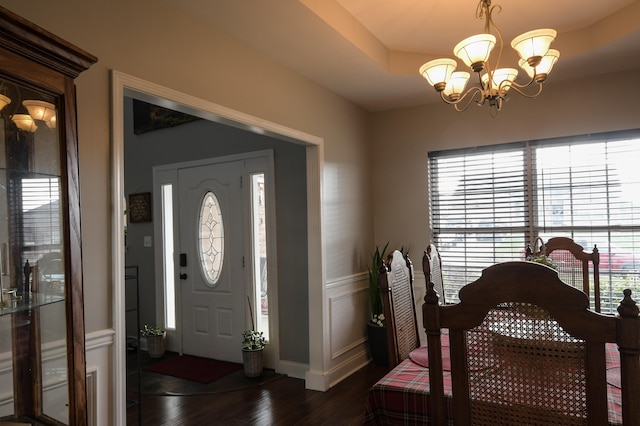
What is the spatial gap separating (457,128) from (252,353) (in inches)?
113

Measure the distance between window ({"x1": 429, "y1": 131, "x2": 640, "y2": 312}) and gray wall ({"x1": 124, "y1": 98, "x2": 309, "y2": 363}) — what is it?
1.41 m

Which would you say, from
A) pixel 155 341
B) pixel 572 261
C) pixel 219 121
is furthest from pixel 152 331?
pixel 572 261

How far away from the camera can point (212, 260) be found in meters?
4.60

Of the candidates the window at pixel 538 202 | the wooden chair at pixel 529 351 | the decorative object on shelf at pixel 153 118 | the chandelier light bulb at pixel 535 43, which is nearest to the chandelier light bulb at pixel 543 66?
the chandelier light bulb at pixel 535 43


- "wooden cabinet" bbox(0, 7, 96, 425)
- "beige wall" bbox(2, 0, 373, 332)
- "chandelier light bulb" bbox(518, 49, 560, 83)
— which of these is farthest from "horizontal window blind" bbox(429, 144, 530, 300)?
"wooden cabinet" bbox(0, 7, 96, 425)

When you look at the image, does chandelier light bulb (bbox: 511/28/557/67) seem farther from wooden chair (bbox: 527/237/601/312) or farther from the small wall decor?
the small wall decor

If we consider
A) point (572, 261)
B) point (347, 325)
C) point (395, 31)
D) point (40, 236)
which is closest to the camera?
→ point (40, 236)

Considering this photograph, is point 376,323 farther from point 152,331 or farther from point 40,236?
point 40,236

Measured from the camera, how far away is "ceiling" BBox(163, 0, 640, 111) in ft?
8.56

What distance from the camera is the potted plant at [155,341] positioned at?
4.66 metres

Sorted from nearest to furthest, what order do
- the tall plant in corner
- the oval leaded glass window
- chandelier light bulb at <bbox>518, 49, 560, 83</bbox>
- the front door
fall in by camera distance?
chandelier light bulb at <bbox>518, 49, 560, 83</bbox> → the tall plant in corner → the front door → the oval leaded glass window

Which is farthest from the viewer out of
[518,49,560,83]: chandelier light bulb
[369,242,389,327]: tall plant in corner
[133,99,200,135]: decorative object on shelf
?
[133,99,200,135]: decorative object on shelf

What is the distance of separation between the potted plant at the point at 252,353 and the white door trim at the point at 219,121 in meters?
0.52

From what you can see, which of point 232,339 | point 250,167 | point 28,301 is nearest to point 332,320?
point 232,339
